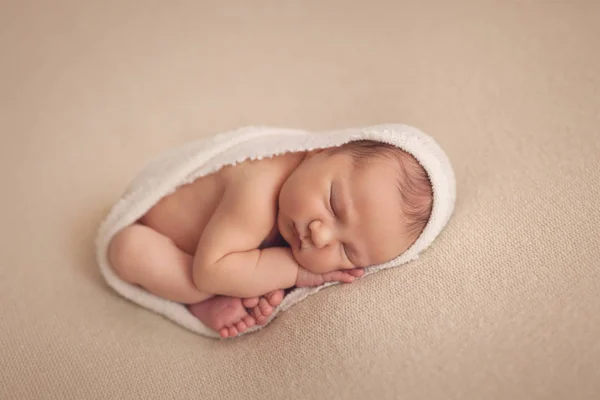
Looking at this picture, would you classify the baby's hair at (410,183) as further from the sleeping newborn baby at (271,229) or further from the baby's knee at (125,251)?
the baby's knee at (125,251)

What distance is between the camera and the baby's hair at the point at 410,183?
3.09 feet

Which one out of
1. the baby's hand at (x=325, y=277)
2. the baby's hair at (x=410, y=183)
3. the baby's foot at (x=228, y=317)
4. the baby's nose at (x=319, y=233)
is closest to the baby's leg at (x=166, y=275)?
the baby's foot at (x=228, y=317)

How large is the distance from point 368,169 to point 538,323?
1.22 ft

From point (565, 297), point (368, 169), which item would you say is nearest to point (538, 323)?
point (565, 297)

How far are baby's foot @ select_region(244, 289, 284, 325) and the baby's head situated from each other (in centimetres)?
10

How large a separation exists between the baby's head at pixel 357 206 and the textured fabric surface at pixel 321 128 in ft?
0.18

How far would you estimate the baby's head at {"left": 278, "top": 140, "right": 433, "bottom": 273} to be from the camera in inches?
36.5

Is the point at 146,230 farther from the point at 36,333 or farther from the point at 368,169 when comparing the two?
the point at 368,169

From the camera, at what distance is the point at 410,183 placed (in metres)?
0.95

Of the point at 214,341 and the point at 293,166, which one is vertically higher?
the point at 293,166

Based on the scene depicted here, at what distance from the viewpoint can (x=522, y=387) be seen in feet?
2.49

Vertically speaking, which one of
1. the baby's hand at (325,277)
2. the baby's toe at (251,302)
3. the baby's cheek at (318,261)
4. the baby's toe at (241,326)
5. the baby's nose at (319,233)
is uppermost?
the baby's nose at (319,233)

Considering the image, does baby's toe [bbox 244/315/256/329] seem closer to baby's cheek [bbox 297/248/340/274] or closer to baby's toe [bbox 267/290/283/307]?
baby's toe [bbox 267/290/283/307]

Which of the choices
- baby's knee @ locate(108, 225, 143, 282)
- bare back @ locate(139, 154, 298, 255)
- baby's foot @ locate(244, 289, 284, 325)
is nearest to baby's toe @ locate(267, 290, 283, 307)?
baby's foot @ locate(244, 289, 284, 325)
